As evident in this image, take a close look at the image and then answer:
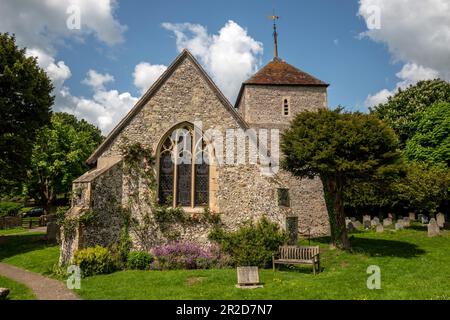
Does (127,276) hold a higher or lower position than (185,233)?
lower

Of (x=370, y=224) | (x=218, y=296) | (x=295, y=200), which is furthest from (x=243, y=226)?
(x=370, y=224)

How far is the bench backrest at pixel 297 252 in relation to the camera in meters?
13.0

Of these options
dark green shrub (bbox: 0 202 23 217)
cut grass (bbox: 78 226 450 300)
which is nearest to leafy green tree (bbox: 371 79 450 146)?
cut grass (bbox: 78 226 450 300)

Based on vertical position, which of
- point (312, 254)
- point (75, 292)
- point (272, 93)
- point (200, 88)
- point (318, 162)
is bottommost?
point (75, 292)

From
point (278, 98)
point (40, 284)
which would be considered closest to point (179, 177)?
point (40, 284)

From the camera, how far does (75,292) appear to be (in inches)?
421

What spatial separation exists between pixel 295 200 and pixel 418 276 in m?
16.9

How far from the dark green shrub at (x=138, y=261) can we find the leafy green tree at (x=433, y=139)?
87.2 feet

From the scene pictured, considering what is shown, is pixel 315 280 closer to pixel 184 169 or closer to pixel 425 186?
pixel 184 169

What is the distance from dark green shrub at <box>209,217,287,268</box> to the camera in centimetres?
1376

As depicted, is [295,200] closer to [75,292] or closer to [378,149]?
[378,149]

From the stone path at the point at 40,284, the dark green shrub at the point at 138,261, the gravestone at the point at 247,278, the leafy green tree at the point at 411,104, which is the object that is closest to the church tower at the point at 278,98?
the leafy green tree at the point at 411,104

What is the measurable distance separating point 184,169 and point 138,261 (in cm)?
459

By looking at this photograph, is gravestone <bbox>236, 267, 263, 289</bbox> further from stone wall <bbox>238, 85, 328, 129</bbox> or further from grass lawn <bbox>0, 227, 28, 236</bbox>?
grass lawn <bbox>0, 227, 28, 236</bbox>
